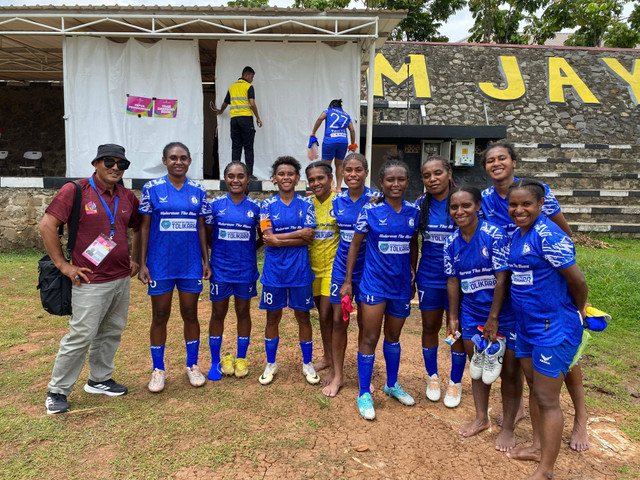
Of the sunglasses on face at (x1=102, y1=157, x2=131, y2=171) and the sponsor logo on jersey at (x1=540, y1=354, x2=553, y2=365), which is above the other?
the sunglasses on face at (x1=102, y1=157, x2=131, y2=171)

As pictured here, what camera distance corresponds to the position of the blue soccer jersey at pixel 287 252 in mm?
3711

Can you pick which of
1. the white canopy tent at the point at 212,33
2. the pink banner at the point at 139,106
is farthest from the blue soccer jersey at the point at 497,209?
the pink banner at the point at 139,106

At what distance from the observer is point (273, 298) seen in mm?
3783

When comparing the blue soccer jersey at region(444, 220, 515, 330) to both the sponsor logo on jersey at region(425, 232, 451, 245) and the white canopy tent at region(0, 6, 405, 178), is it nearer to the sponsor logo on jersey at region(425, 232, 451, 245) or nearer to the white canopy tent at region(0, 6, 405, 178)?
the sponsor logo on jersey at region(425, 232, 451, 245)

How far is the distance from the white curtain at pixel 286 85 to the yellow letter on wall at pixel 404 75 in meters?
5.36

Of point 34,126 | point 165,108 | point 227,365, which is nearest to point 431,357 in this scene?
point 227,365

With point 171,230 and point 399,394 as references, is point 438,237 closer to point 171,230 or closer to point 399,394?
point 399,394

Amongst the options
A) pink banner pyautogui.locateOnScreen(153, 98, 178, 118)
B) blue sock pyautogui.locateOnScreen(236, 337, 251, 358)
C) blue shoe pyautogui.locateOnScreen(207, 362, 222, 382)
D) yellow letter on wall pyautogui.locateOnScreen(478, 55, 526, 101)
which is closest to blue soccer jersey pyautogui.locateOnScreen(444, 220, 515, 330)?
blue sock pyautogui.locateOnScreen(236, 337, 251, 358)

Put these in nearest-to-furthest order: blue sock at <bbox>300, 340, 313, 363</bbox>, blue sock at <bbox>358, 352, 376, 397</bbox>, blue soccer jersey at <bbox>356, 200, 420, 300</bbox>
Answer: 1. blue soccer jersey at <bbox>356, 200, 420, 300</bbox>
2. blue sock at <bbox>358, 352, 376, 397</bbox>
3. blue sock at <bbox>300, 340, 313, 363</bbox>

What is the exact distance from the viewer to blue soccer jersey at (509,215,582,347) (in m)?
2.46

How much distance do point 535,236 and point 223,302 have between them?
97.9 inches

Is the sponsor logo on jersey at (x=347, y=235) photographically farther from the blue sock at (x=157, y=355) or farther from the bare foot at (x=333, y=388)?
the blue sock at (x=157, y=355)

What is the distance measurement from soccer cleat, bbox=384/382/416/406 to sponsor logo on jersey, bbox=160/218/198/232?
2.08m

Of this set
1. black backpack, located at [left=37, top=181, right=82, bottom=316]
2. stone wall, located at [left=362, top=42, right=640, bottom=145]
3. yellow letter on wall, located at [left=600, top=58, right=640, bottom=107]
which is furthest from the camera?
yellow letter on wall, located at [left=600, top=58, right=640, bottom=107]
